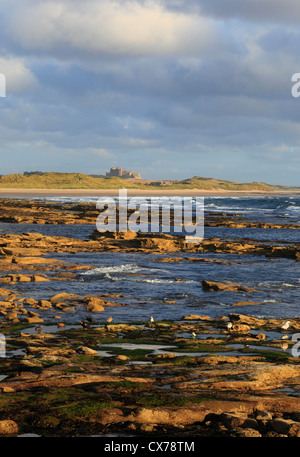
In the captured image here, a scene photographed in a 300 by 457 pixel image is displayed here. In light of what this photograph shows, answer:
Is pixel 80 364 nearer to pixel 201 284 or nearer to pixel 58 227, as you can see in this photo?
pixel 201 284

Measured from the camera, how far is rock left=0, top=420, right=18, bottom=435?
24.0ft

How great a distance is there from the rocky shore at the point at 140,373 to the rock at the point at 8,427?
0.02 meters

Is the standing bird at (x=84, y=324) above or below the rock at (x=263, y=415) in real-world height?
below

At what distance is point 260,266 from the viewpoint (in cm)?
3045

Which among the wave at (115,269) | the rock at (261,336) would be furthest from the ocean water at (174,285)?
the rock at (261,336)

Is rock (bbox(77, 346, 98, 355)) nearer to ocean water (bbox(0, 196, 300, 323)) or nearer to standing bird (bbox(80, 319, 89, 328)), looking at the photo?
standing bird (bbox(80, 319, 89, 328))

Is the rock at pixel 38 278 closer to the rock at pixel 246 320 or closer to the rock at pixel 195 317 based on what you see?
the rock at pixel 195 317

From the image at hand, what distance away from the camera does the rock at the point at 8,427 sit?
733 cm

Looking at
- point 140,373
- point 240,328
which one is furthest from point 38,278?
point 140,373

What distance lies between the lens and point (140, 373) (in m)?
10.5

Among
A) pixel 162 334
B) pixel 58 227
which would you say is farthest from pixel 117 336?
pixel 58 227

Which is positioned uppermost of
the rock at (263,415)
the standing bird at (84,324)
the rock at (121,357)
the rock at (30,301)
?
the rock at (263,415)

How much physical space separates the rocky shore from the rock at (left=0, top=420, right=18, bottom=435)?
2 cm

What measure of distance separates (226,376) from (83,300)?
10002 mm
